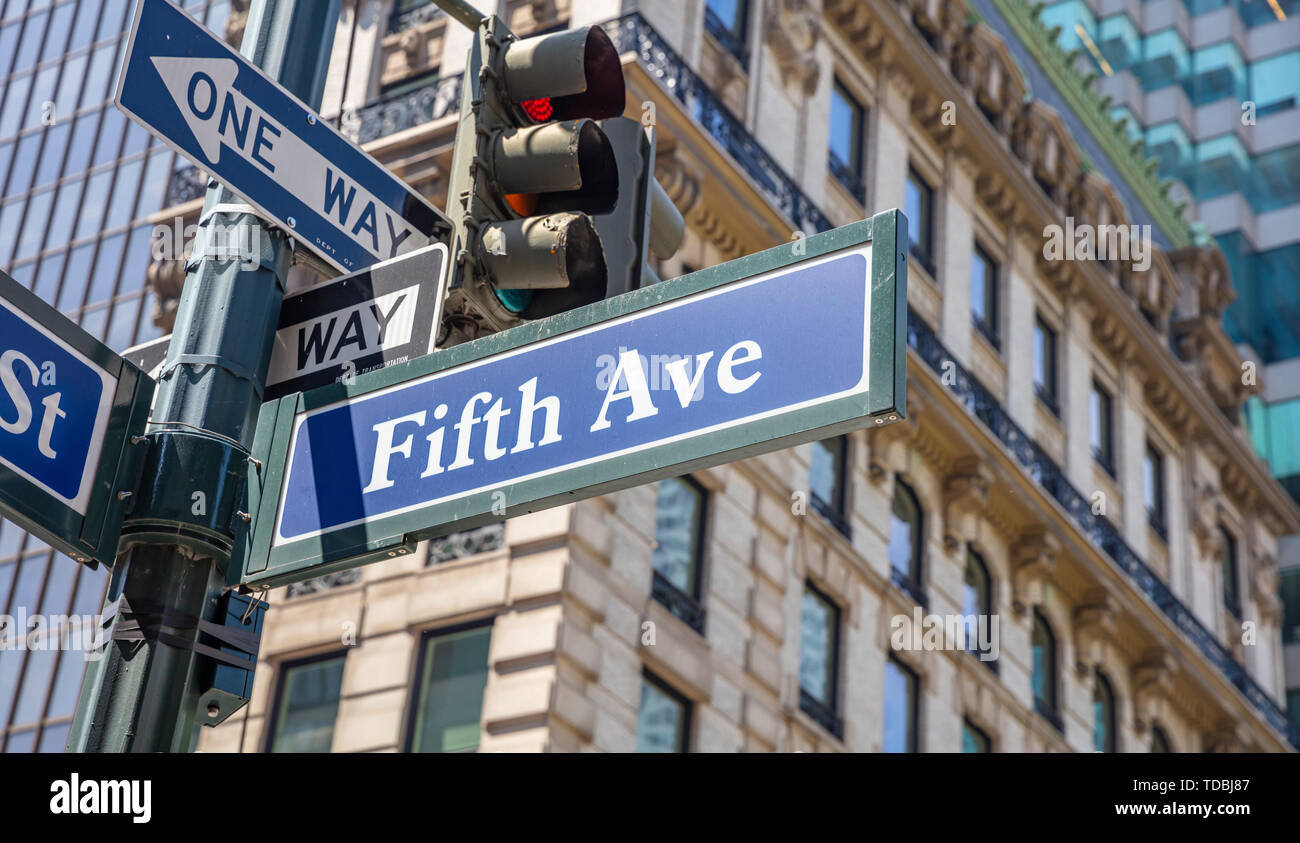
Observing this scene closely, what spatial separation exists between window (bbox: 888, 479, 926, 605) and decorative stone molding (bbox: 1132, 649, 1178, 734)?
288 inches

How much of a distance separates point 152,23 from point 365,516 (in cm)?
168

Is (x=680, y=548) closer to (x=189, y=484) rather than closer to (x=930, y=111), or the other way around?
(x=930, y=111)

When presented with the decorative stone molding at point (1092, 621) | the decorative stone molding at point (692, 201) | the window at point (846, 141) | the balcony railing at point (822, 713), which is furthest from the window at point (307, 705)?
the decorative stone molding at point (1092, 621)

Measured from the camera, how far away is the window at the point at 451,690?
59.7 ft

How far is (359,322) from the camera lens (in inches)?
223

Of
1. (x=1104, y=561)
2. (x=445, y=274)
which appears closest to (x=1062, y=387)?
(x=1104, y=561)

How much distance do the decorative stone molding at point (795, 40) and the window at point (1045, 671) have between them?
952 cm

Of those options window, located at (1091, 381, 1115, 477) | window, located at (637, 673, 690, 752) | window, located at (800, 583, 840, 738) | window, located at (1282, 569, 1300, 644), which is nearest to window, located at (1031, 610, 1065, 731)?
window, located at (1091, 381, 1115, 477)

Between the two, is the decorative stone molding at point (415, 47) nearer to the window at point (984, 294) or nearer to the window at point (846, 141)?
the window at point (846, 141)

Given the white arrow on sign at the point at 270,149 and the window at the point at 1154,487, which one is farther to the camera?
the window at the point at 1154,487

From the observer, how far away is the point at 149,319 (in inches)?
954

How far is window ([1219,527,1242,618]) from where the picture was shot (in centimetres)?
3809

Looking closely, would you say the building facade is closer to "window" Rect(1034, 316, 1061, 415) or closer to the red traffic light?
"window" Rect(1034, 316, 1061, 415)

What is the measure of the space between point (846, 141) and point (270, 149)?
74.8 ft
